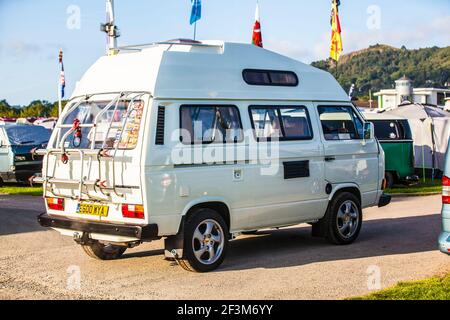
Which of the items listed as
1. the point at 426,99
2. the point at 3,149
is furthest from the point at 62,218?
the point at 426,99

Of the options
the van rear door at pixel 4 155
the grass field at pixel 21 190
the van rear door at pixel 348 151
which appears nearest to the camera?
the van rear door at pixel 348 151

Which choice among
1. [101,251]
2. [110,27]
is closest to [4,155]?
[110,27]

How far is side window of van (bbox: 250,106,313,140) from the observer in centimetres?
972

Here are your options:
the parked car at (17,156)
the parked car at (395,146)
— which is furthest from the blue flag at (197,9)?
the parked car at (17,156)

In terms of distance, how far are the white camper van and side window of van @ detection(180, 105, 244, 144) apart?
0.05 ft

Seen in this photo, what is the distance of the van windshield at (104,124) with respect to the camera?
8.45 m

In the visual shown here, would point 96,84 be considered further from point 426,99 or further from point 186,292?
point 426,99

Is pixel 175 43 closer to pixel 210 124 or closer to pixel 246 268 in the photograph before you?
pixel 210 124

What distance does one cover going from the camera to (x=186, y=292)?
778 centimetres

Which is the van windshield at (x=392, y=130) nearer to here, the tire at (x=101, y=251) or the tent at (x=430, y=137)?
the tent at (x=430, y=137)

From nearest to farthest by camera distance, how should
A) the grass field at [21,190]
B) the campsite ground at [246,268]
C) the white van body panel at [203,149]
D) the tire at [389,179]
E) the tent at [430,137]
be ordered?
the campsite ground at [246,268]
the white van body panel at [203,149]
the grass field at [21,190]
the tire at [389,179]
the tent at [430,137]

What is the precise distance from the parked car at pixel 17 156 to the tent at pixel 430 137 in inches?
491

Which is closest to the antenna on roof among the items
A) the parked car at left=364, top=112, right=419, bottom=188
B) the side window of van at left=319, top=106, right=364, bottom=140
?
the parked car at left=364, top=112, right=419, bottom=188
